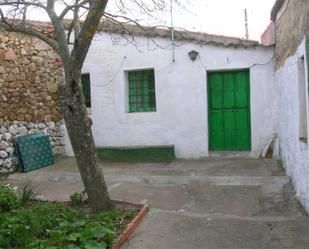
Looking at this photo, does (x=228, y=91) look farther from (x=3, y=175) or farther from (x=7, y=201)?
(x=7, y=201)

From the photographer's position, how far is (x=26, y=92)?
425 inches

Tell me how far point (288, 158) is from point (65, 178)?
4479 mm

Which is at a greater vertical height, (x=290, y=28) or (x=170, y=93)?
(x=290, y=28)

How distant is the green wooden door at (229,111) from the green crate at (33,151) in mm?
3981

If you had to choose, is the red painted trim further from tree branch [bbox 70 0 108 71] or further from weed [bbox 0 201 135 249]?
tree branch [bbox 70 0 108 71]

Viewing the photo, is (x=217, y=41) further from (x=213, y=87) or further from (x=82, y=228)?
(x=82, y=228)

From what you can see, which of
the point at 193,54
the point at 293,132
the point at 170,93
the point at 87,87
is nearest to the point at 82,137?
the point at 293,132

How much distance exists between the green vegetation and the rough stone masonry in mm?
3343

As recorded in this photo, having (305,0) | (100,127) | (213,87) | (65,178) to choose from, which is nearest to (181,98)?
(213,87)

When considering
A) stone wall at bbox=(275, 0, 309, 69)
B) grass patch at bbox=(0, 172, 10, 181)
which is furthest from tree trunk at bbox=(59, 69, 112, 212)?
grass patch at bbox=(0, 172, 10, 181)

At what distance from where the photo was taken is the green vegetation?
5.26 metres

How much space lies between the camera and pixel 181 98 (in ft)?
35.3

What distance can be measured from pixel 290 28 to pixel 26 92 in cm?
638

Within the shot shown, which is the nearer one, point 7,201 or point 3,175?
point 7,201
